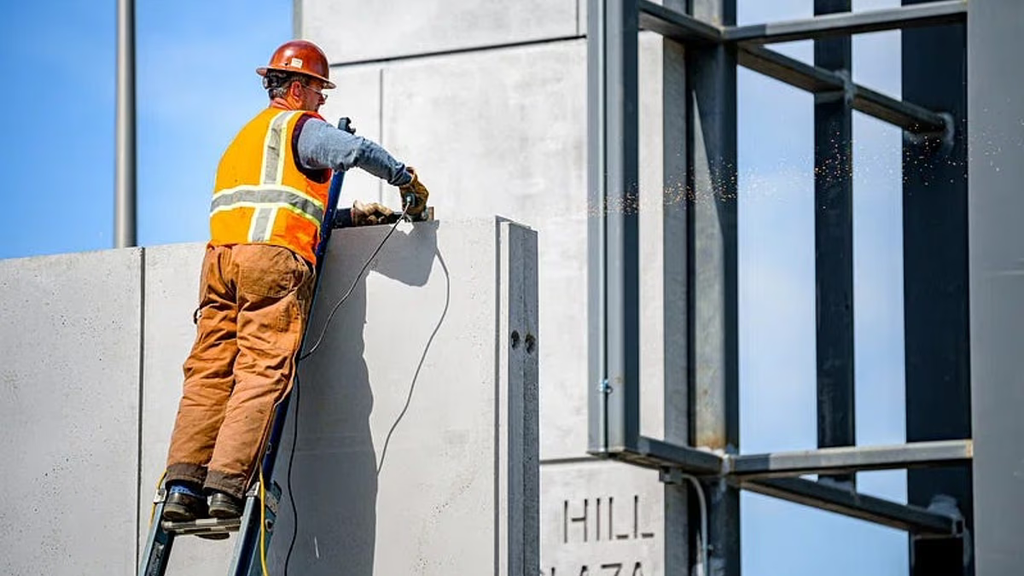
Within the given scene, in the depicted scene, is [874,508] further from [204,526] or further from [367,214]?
[204,526]

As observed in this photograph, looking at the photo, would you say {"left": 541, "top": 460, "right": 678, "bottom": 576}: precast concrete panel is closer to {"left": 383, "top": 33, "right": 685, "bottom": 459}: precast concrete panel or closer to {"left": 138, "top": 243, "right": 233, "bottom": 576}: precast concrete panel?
{"left": 383, "top": 33, "right": 685, "bottom": 459}: precast concrete panel

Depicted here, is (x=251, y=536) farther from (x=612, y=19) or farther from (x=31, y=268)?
(x=612, y=19)

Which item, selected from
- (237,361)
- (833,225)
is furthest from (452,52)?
(237,361)

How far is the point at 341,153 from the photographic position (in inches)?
428

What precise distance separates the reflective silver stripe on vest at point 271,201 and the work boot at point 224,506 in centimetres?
118

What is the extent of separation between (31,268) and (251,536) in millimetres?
2330

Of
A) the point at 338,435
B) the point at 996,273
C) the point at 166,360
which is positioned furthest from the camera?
the point at 996,273

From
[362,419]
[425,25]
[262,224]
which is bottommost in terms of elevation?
[362,419]

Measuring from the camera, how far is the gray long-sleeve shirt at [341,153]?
10828 millimetres

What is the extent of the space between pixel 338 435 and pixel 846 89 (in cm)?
517

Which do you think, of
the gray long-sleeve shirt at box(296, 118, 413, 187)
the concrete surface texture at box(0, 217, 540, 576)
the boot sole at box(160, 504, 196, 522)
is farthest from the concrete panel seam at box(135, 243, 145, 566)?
the gray long-sleeve shirt at box(296, 118, 413, 187)

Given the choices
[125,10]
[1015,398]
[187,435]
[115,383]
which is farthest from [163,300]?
[125,10]

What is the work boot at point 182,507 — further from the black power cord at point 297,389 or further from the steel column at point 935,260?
the steel column at point 935,260

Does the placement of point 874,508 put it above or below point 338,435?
below
